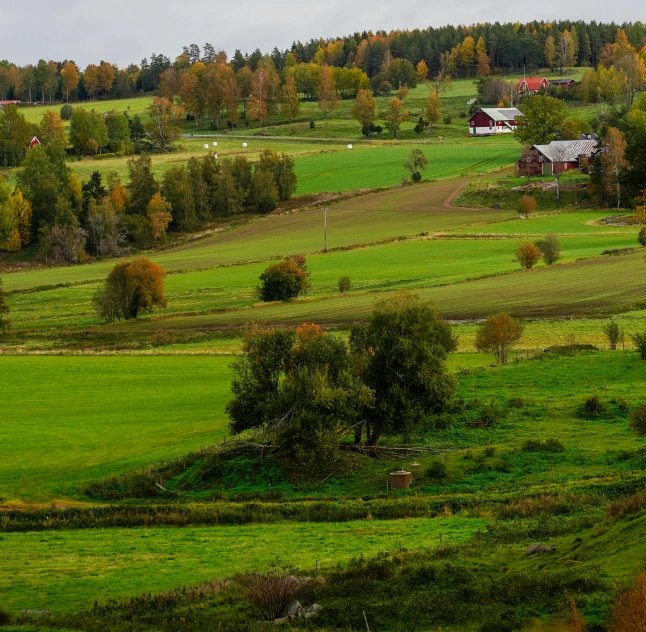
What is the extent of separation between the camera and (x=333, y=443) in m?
41.2

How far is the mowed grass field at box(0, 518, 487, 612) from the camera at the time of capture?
2722cm

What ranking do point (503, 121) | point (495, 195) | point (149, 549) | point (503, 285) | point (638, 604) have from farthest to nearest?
point (503, 121) → point (495, 195) → point (503, 285) → point (149, 549) → point (638, 604)

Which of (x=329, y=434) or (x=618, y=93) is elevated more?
(x=618, y=93)

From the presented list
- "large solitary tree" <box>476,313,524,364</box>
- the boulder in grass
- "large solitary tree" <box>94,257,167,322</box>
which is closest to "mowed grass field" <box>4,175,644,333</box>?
"large solitary tree" <box>94,257,167,322</box>

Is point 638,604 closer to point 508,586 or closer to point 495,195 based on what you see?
point 508,586

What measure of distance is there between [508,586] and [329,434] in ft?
59.9

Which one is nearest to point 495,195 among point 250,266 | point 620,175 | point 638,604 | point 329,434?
point 620,175

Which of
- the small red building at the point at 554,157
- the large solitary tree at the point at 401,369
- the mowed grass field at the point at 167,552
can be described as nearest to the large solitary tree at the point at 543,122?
the small red building at the point at 554,157

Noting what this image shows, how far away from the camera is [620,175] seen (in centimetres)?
12175

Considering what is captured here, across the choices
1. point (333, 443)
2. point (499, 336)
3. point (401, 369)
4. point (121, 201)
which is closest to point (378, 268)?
point (499, 336)

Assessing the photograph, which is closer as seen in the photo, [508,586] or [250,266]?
[508,586]

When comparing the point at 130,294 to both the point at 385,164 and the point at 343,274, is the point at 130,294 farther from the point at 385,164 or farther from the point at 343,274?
the point at 385,164

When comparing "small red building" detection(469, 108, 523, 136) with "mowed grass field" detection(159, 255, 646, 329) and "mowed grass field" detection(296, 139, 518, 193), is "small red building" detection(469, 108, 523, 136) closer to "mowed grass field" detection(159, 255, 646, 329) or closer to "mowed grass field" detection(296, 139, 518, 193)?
"mowed grass field" detection(296, 139, 518, 193)

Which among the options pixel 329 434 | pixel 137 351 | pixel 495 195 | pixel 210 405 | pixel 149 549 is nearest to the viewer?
pixel 149 549
